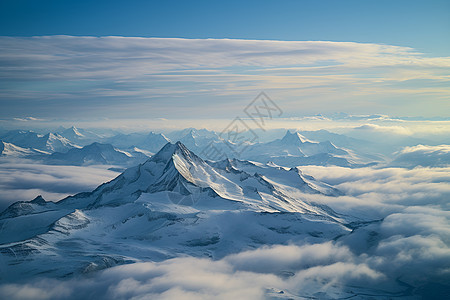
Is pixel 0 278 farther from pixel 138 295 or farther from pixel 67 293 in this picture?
pixel 138 295

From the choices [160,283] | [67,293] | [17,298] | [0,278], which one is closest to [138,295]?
[160,283]

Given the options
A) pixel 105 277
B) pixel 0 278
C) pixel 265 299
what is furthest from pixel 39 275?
pixel 265 299

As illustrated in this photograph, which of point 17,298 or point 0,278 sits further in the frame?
point 0,278

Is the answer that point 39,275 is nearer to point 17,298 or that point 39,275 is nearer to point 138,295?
point 17,298

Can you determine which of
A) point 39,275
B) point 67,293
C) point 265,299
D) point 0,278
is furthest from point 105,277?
point 265,299

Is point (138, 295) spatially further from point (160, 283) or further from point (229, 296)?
point (229, 296)

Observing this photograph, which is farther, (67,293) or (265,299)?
(265,299)

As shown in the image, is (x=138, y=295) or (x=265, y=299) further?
(x=265, y=299)
